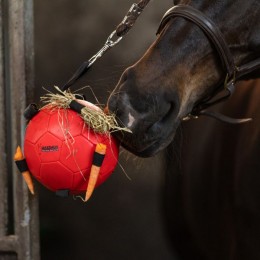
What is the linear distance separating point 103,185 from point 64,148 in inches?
35.1

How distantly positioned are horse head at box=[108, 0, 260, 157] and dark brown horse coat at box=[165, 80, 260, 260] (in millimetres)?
374

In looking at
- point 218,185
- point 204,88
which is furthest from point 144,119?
point 218,185

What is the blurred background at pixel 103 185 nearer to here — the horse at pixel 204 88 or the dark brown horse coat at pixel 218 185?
the dark brown horse coat at pixel 218 185

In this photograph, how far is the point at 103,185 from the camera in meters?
2.03

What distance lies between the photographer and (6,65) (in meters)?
1.81

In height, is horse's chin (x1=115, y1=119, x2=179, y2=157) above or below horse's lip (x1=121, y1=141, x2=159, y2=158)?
above

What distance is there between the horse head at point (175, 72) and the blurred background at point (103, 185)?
0.81 meters

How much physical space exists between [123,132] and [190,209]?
81 cm

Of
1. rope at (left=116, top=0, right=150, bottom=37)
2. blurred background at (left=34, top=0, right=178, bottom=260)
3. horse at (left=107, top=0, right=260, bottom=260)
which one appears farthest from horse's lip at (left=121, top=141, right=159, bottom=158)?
blurred background at (left=34, top=0, right=178, bottom=260)

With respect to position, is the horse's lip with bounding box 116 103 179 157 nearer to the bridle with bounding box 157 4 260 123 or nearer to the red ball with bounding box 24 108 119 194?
the red ball with bounding box 24 108 119 194

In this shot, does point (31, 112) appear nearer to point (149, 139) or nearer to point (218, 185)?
point (149, 139)

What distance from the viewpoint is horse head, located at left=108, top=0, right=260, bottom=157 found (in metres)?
1.13

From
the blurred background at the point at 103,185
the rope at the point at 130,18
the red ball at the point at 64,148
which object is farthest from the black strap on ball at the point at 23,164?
the blurred background at the point at 103,185

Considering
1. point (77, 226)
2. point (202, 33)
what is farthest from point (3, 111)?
point (202, 33)
